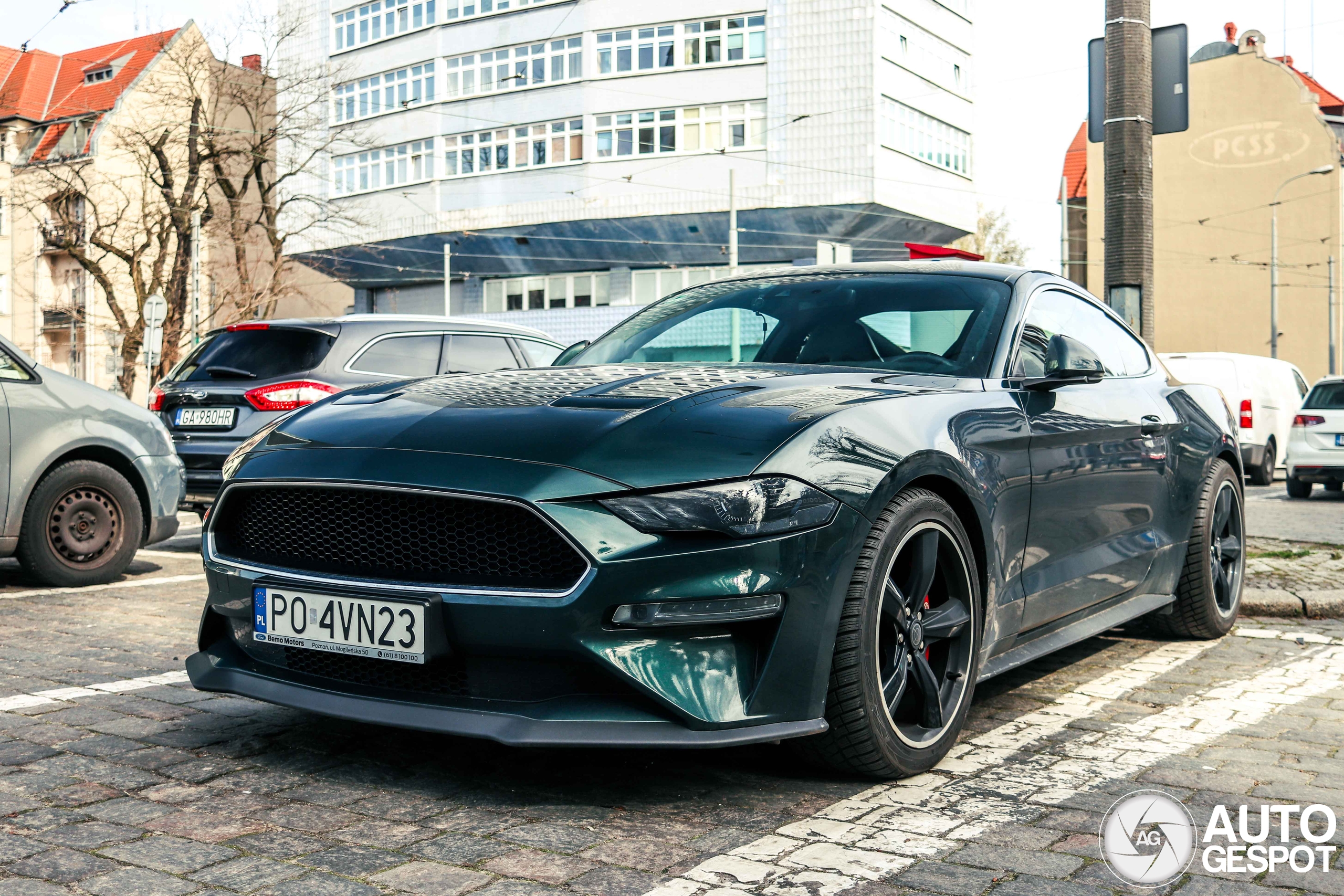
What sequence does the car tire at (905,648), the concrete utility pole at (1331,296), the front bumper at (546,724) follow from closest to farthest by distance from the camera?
1. the front bumper at (546,724)
2. the car tire at (905,648)
3. the concrete utility pole at (1331,296)

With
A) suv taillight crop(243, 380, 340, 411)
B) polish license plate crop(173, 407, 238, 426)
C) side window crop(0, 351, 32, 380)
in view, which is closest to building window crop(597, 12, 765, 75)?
polish license plate crop(173, 407, 238, 426)

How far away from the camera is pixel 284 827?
3.08 metres


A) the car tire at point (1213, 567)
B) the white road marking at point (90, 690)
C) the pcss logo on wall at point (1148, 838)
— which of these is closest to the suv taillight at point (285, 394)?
the white road marking at point (90, 690)

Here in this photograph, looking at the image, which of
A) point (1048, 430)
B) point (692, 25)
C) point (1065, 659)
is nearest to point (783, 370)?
point (1048, 430)

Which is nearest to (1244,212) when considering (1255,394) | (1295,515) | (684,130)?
(684,130)

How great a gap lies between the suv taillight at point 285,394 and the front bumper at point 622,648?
6.12 metres

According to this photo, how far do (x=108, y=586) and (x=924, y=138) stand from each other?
4262 centimetres

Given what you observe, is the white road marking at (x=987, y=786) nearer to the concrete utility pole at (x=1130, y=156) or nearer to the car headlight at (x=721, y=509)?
the car headlight at (x=721, y=509)

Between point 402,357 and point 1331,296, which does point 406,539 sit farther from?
point 1331,296

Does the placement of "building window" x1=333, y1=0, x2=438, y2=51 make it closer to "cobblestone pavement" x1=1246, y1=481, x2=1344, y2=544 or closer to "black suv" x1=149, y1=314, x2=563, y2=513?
"cobblestone pavement" x1=1246, y1=481, x2=1344, y2=544

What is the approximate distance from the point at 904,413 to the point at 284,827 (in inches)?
75.8

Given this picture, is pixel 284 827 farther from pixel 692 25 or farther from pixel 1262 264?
pixel 1262 264

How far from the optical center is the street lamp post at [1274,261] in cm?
4091

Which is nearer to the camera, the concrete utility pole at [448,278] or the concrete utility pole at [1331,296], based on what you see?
the concrete utility pole at [1331,296]
